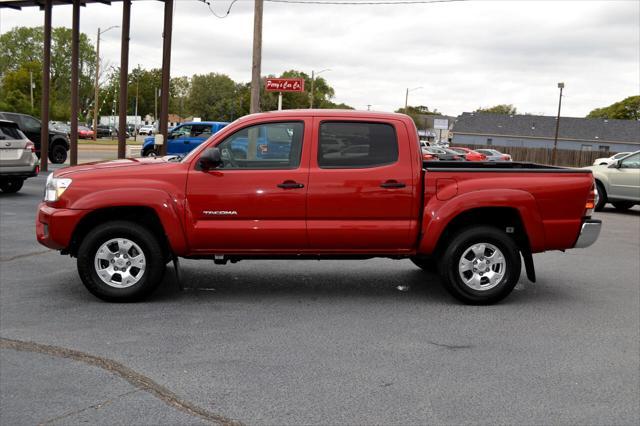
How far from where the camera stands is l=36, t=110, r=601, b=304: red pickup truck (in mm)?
6801

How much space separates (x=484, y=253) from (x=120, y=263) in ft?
11.8

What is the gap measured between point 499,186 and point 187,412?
4.09 m

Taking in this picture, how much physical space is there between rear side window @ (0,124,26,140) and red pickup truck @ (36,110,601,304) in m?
9.75

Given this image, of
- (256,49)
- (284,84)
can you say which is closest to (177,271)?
(256,49)

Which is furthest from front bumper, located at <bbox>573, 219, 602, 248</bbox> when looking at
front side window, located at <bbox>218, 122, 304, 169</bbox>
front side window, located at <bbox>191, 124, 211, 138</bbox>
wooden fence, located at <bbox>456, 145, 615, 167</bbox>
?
wooden fence, located at <bbox>456, 145, 615, 167</bbox>

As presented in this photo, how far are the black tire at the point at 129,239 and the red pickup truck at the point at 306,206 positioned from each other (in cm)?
1

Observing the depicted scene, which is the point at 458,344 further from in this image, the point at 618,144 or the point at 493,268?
the point at 618,144

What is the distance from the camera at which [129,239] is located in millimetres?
6832

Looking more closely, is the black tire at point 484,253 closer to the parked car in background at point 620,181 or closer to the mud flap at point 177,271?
the mud flap at point 177,271

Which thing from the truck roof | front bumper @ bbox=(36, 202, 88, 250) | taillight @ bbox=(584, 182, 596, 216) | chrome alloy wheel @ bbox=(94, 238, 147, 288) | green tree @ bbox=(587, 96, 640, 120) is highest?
green tree @ bbox=(587, 96, 640, 120)

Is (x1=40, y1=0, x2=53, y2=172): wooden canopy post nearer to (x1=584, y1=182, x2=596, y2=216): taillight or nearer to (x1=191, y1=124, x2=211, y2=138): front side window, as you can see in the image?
(x1=191, y1=124, x2=211, y2=138): front side window

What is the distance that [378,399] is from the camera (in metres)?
4.47

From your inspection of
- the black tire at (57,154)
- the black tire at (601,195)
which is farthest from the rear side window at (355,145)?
the black tire at (57,154)

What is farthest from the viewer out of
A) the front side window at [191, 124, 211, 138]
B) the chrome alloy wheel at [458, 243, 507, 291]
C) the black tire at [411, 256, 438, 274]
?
the front side window at [191, 124, 211, 138]
